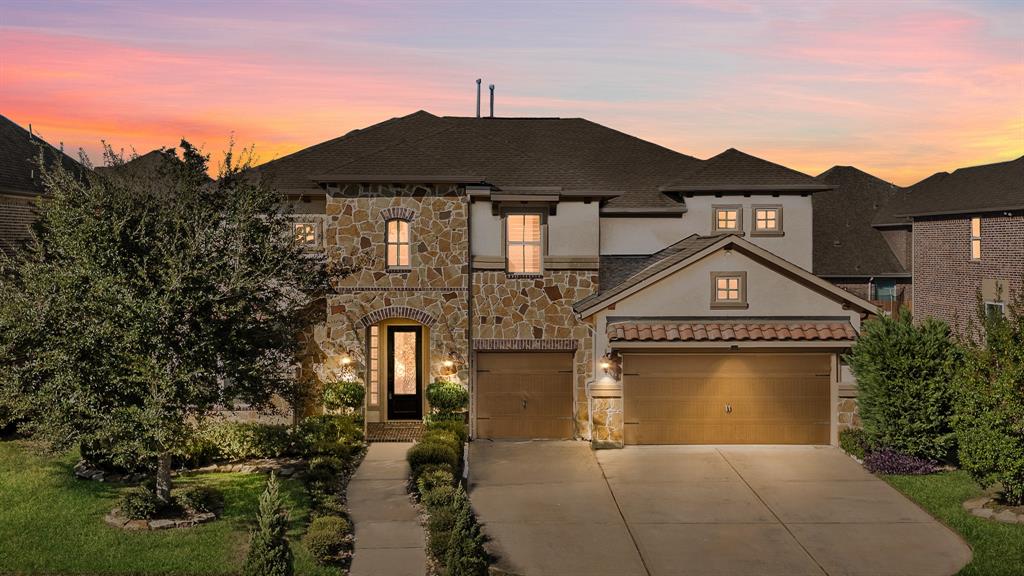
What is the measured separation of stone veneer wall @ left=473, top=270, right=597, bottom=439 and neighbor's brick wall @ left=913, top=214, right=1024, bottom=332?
47.6 feet

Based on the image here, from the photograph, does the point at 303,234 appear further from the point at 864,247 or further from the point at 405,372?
the point at 864,247

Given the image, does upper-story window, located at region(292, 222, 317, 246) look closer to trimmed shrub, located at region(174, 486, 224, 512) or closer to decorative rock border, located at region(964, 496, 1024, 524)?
trimmed shrub, located at region(174, 486, 224, 512)

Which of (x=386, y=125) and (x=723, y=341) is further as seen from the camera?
(x=386, y=125)

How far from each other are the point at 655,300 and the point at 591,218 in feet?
9.11

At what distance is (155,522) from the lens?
1499cm

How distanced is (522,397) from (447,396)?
199cm

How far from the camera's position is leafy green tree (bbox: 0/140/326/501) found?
1398 centimetres

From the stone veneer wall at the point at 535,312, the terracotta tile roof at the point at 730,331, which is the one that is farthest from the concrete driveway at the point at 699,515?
the terracotta tile roof at the point at 730,331

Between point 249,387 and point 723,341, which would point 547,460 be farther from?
point 249,387

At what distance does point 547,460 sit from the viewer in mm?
20672

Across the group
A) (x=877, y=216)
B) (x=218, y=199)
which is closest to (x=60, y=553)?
(x=218, y=199)

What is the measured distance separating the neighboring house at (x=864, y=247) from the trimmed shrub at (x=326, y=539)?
31.2 m

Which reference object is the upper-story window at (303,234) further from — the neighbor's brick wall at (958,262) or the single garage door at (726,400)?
the neighbor's brick wall at (958,262)

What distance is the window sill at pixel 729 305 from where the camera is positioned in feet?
71.5
